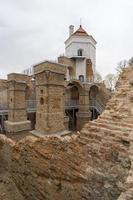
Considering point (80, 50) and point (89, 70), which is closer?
point (80, 50)

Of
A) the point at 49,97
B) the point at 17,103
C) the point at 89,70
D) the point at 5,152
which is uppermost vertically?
the point at 89,70

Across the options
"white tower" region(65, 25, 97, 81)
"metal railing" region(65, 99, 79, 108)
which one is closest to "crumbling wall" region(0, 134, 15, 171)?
"metal railing" region(65, 99, 79, 108)

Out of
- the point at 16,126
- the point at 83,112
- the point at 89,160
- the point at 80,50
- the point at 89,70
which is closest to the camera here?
the point at 89,160

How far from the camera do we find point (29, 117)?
1859 centimetres

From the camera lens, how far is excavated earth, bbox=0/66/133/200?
3504mm

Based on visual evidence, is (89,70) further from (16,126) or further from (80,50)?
(16,126)

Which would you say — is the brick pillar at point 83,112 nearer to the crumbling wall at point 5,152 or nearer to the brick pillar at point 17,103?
the brick pillar at point 17,103

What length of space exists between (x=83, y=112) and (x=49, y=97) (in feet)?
34.1

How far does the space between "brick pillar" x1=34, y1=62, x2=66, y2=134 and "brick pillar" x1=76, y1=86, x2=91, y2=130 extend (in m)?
9.39

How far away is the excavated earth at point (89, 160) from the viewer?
350 cm

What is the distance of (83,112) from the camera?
20969mm

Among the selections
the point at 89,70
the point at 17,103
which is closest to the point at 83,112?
the point at 17,103

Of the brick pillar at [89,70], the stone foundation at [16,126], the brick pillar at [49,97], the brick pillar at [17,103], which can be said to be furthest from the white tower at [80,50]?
the brick pillar at [49,97]

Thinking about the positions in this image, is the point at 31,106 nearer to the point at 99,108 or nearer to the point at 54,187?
the point at 99,108
